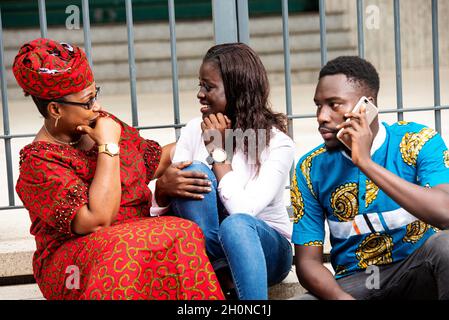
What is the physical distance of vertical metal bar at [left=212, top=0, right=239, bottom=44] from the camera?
14.4ft

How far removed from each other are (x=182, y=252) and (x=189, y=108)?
646 cm

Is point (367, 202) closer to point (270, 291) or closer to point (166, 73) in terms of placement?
point (270, 291)

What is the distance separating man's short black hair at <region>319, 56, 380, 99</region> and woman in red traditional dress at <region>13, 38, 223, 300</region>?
74cm

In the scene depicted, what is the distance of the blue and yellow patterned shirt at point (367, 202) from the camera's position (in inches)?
129

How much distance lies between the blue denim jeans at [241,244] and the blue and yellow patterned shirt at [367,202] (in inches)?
6.6

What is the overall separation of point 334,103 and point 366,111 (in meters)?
0.12

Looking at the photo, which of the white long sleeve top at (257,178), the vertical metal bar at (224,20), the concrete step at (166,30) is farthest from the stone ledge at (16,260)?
the concrete step at (166,30)

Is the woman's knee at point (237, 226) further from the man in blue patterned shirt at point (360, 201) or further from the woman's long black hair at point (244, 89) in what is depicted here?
the woman's long black hair at point (244, 89)

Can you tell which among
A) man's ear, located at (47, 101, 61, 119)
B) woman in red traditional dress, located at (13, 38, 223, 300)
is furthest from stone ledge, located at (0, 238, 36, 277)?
man's ear, located at (47, 101, 61, 119)

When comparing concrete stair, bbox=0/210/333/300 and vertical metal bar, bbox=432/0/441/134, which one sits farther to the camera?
vertical metal bar, bbox=432/0/441/134

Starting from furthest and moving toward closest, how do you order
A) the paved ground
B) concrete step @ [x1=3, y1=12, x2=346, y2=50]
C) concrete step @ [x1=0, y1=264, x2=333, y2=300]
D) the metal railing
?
concrete step @ [x1=3, y1=12, x2=346, y2=50] < the paved ground < the metal railing < concrete step @ [x1=0, y1=264, x2=333, y2=300]

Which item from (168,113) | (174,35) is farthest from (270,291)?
(168,113)

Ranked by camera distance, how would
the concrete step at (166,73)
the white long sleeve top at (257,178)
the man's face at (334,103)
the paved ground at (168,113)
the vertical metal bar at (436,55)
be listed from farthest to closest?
the concrete step at (166,73), the paved ground at (168,113), the vertical metal bar at (436,55), the white long sleeve top at (257,178), the man's face at (334,103)

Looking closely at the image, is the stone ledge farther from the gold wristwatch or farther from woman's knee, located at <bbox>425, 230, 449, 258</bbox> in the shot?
woman's knee, located at <bbox>425, 230, 449, 258</bbox>
